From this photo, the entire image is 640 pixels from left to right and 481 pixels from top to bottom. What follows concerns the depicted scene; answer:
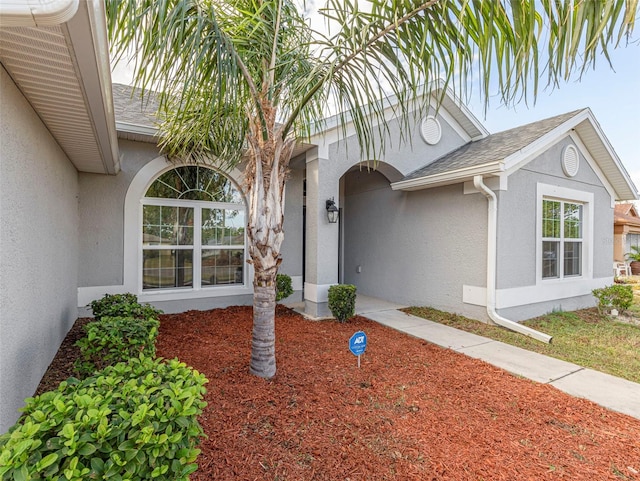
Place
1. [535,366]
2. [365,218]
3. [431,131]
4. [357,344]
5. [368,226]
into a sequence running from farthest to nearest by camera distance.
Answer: [365,218] < [368,226] < [431,131] < [535,366] < [357,344]

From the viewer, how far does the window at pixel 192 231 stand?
23.6ft

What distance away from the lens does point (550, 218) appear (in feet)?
25.8

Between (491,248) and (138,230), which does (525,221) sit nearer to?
(491,248)

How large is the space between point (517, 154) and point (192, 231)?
7226mm

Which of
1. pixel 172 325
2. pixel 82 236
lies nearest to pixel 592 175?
pixel 172 325

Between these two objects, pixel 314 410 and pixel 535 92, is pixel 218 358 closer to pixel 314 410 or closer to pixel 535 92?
pixel 314 410

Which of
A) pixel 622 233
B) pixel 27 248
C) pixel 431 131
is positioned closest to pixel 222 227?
pixel 27 248

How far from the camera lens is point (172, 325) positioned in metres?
6.30

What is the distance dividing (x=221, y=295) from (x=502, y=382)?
6.06 meters

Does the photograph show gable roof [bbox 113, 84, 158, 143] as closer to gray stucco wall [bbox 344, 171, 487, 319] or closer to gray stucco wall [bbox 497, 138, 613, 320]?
gray stucco wall [bbox 344, 171, 487, 319]

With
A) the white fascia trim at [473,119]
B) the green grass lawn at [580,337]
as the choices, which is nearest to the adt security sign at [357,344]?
the green grass lawn at [580,337]

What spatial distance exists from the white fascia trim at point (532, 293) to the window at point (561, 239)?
258 millimetres

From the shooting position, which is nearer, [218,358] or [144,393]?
[144,393]

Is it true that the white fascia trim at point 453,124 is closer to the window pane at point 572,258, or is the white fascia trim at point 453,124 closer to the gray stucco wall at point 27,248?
the window pane at point 572,258
